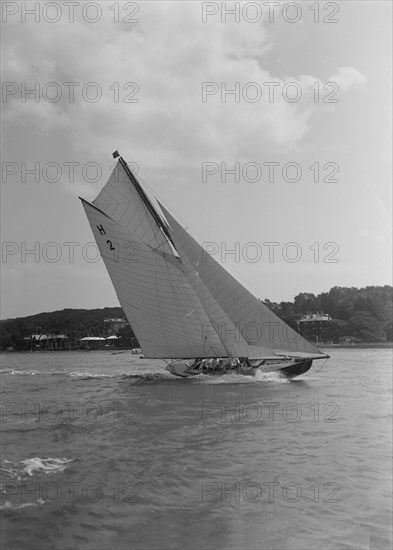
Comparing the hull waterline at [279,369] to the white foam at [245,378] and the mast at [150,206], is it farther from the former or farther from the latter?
the mast at [150,206]

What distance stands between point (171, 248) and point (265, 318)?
7168 millimetres

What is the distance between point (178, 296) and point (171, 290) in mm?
580

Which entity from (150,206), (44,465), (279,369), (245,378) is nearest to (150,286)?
(150,206)

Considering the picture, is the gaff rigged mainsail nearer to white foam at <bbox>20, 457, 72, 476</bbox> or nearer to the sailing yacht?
the sailing yacht

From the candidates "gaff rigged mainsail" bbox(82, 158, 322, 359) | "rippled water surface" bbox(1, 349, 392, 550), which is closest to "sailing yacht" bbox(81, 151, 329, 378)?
"gaff rigged mainsail" bbox(82, 158, 322, 359)

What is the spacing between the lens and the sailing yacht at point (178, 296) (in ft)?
103

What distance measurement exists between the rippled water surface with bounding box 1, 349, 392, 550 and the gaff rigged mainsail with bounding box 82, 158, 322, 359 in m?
9.77

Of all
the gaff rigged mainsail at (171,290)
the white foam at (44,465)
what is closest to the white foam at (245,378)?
the gaff rigged mainsail at (171,290)

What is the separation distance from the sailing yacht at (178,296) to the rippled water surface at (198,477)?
978cm

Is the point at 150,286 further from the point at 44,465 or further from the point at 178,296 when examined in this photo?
the point at 44,465

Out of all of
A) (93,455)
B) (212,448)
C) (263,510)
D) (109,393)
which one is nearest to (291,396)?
(109,393)

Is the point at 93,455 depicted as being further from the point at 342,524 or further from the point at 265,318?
the point at 265,318

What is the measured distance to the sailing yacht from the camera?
31531 mm

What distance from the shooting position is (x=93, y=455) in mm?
12836
